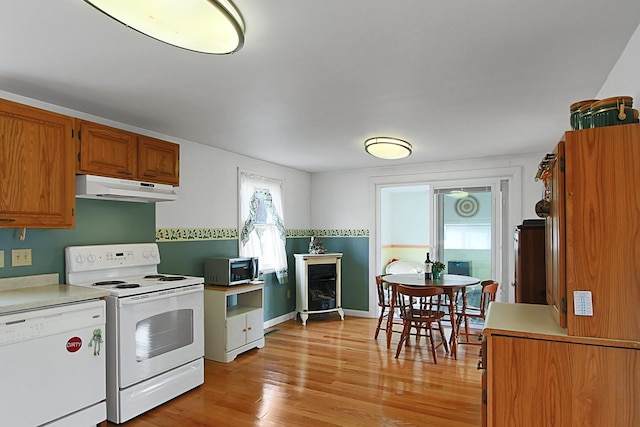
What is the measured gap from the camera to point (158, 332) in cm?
297

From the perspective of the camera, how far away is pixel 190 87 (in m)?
2.57

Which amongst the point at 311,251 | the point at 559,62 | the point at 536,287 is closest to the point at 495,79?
the point at 559,62

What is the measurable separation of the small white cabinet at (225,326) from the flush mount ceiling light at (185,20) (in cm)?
275

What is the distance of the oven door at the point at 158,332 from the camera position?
107 inches

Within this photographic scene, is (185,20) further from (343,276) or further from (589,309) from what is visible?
(343,276)

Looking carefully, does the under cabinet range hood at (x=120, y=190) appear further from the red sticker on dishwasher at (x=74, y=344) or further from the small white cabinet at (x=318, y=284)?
the small white cabinet at (x=318, y=284)

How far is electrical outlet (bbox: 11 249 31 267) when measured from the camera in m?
2.68

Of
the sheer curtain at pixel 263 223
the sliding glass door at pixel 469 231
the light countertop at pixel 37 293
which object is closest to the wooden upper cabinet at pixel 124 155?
the light countertop at pixel 37 293

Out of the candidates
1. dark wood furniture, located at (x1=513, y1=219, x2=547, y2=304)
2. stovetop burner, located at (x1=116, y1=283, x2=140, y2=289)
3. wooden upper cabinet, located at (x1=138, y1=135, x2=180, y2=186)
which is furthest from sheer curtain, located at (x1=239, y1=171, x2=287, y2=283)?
dark wood furniture, located at (x1=513, y1=219, x2=547, y2=304)

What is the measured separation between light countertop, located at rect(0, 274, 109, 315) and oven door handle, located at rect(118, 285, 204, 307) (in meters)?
0.14

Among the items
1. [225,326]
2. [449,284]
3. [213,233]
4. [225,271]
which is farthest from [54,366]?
[449,284]

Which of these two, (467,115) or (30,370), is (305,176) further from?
(30,370)

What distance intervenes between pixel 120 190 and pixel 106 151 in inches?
12.7

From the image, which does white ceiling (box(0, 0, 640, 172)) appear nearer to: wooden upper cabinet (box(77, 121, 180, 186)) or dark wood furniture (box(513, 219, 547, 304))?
wooden upper cabinet (box(77, 121, 180, 186))
